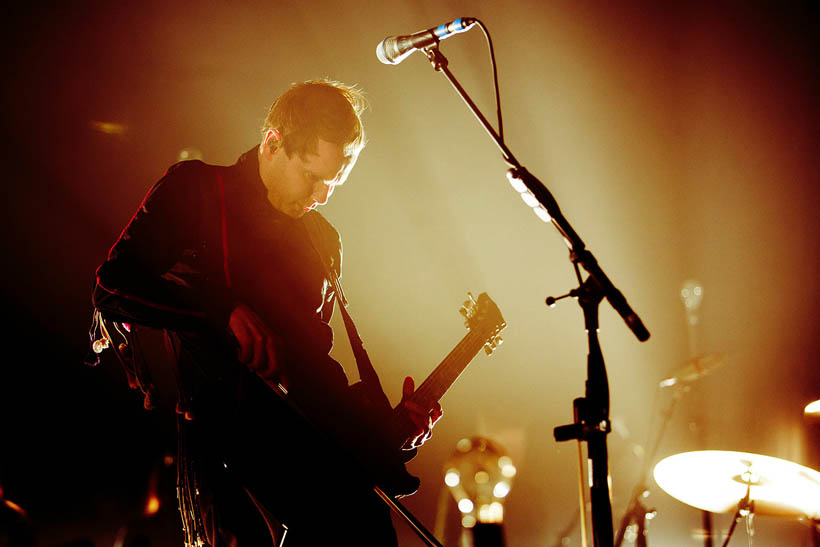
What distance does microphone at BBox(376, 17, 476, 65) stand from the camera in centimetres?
157

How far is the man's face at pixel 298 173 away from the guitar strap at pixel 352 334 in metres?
0.14

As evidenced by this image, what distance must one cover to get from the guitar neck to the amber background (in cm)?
123

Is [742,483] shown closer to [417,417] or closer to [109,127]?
[417,417]

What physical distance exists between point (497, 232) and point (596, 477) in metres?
2.42

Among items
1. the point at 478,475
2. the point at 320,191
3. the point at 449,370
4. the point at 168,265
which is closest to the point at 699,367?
the point at 449,370

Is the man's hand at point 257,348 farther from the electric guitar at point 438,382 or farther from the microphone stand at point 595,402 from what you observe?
the microphone stand at point 595,402

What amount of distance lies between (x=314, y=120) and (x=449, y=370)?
1.07m

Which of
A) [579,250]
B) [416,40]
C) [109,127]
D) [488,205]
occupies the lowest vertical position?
[579,250]

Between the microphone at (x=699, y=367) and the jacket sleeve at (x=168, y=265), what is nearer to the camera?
the jacket sleeve at (x=168, y=265)

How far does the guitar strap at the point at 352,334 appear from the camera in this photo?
1.80 m

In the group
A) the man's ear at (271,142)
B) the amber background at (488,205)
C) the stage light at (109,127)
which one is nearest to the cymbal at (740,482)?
the amber background at (488,205)

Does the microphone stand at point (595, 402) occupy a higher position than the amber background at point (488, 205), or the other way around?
the amber background at point (488, 205)

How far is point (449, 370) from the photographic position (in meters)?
2.18

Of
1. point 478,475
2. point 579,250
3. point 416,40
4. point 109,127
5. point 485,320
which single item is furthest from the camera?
point 109,127
